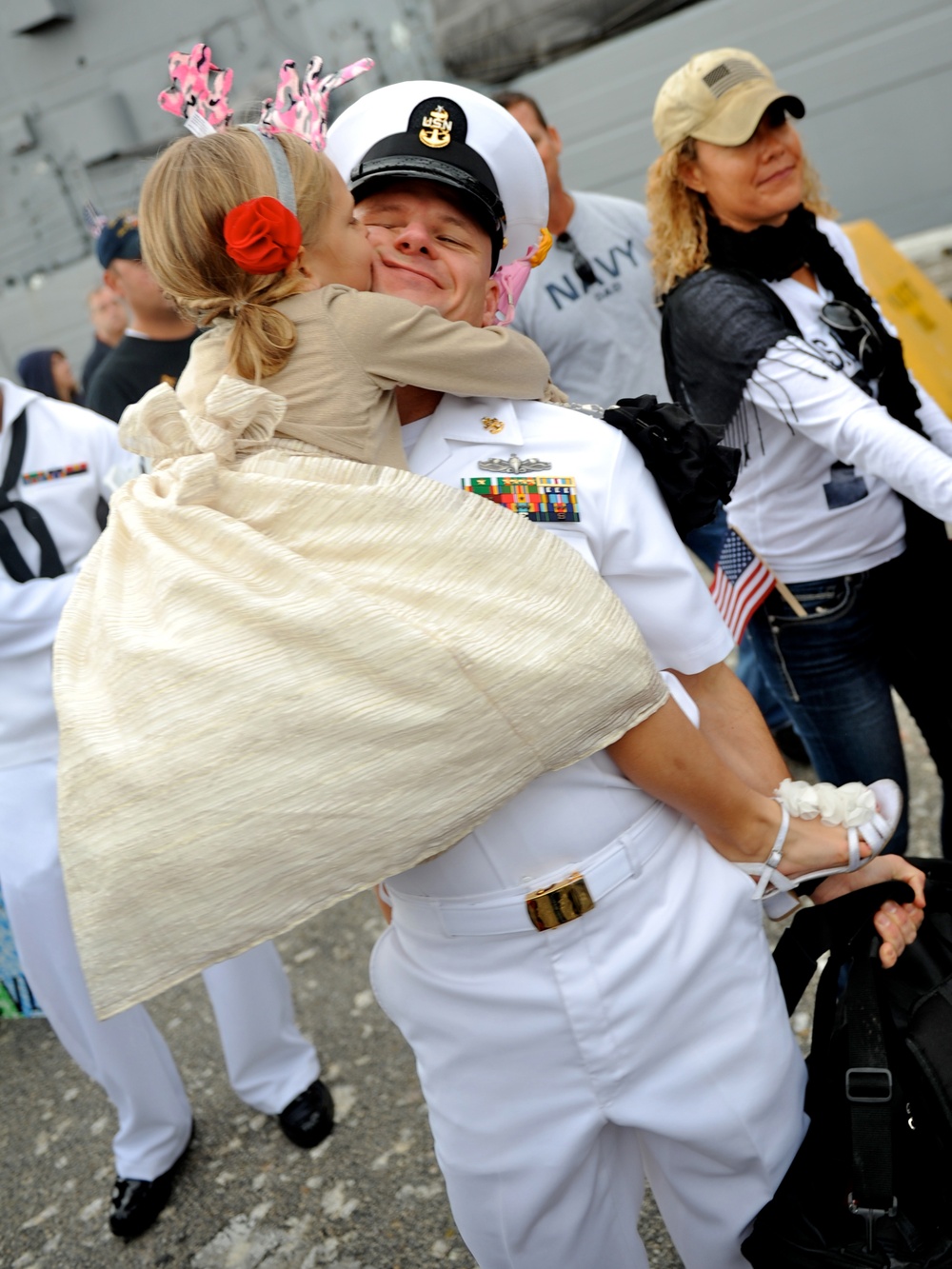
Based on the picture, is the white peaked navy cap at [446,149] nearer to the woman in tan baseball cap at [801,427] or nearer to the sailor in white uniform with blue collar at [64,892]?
the woman in tan baseball cap at [801,427]

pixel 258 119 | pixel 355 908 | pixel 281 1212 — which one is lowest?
pixel 355 908

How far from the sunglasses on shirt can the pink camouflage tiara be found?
1.27 meters

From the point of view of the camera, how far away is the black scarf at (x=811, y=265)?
7.79 ft

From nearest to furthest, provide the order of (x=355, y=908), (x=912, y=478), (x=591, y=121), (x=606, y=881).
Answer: (x=606, y=881) → (x=912, y=478) → (x=355, y=908) → (x=591, y=121)

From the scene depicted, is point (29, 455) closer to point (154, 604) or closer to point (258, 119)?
point (258, 119)

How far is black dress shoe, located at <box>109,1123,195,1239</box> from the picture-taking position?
8.75 ft

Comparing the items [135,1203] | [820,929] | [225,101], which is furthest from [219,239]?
[135,1203]

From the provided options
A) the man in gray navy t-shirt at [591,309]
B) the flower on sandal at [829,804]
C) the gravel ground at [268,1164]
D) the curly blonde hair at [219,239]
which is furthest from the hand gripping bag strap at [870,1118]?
the man in gray navy t-shirt at [591,309]

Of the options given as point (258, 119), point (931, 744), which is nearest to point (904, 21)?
point (931, 744)

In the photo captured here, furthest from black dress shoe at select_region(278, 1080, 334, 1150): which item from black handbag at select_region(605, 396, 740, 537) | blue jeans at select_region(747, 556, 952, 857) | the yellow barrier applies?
the yellow barrier

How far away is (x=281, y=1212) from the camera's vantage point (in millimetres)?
2609

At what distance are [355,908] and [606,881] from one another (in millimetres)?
2639

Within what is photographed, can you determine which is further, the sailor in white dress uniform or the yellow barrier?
the yellow barrier

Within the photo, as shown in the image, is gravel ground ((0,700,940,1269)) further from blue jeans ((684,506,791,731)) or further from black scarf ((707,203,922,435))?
black scarf ((707,203,922,435))
